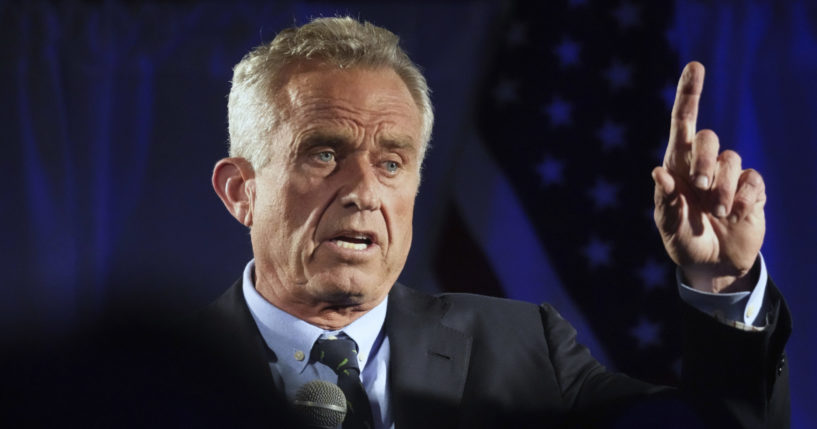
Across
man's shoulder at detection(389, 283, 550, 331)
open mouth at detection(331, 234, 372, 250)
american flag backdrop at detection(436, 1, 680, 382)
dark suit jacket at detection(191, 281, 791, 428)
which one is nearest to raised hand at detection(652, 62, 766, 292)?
dark suit jacket at detection(191, 281, 791, 428)

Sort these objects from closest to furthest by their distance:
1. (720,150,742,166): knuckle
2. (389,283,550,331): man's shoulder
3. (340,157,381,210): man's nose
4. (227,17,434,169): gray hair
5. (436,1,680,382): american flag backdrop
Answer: (720,150,742,166): knuckle, (340,157,381,210): man's nose, (227,17,434,169): gray hair, (389,283,550,331): man's shoulder, (436,1,680,382): american flag backdrop

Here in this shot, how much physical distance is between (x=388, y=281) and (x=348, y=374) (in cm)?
24

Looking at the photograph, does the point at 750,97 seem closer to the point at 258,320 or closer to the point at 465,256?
the point at 465,256

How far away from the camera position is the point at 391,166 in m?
2.21

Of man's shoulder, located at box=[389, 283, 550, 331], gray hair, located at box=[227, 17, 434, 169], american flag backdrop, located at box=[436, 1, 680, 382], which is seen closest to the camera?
gray hair, located at box=[227, 17, 434, 169]

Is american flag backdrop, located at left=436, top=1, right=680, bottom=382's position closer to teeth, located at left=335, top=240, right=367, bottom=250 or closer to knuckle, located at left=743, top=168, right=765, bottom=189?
teeth, located at left=335, top=240, right=367, bottom=250

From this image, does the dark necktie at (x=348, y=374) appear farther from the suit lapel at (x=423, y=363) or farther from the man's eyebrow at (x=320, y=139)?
the man's eyebrow at (x=320, y=139)

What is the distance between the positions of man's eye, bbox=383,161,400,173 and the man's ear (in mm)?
343

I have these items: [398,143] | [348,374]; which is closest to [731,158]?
[398,143]

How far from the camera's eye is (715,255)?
1952mm

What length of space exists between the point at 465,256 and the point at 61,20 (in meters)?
1.59

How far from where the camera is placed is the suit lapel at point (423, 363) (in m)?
2.20

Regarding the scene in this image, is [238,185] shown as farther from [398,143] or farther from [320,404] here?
[320,404]

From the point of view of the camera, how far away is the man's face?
6.96 ft
